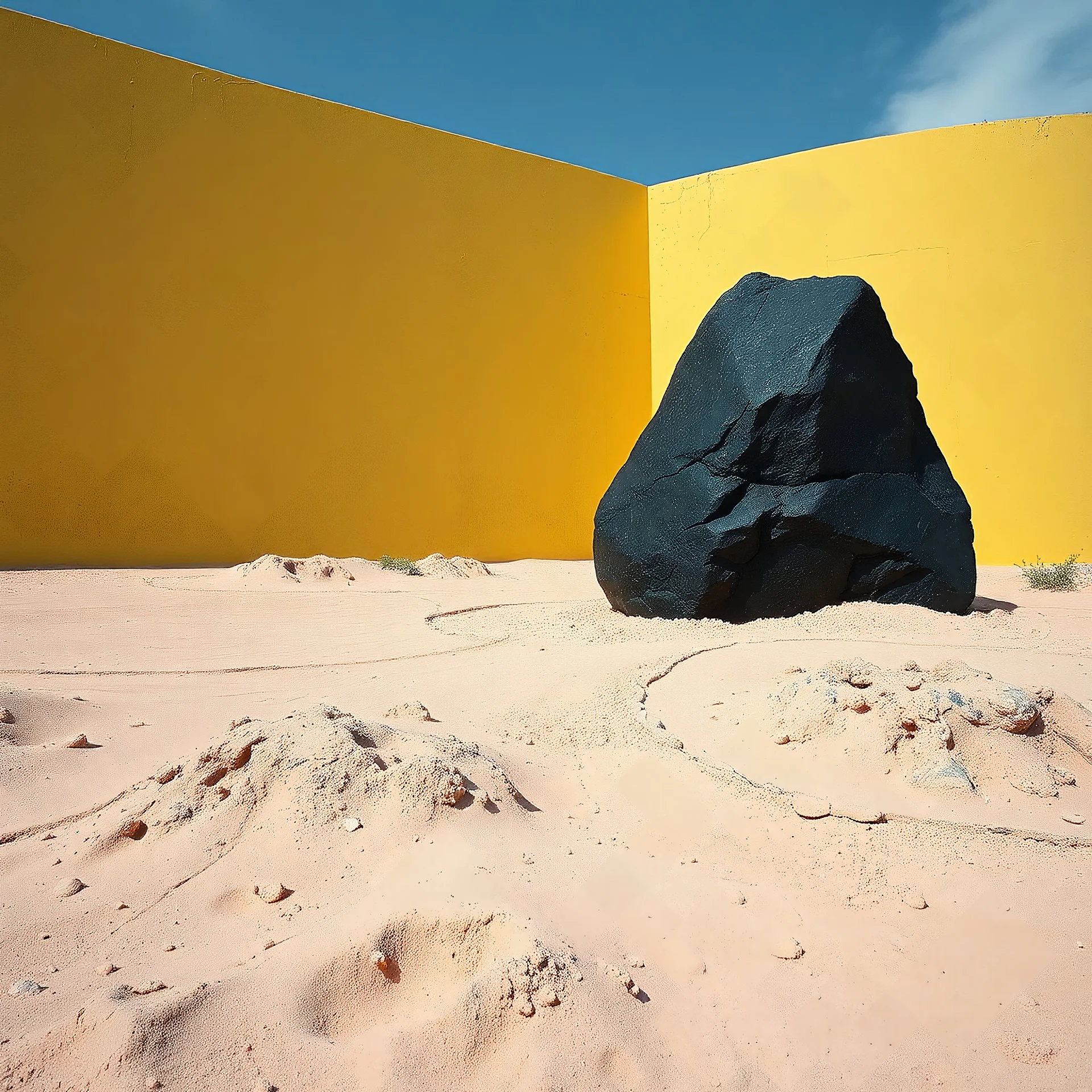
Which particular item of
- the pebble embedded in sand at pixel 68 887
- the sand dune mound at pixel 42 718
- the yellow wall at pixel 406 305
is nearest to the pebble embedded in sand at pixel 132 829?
the pebble embedded in sand at pixel 68 887

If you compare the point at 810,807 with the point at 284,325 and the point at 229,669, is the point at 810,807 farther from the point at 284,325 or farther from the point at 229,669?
the point at 284,325

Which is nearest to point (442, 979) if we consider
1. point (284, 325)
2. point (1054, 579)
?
point (1054, 579)

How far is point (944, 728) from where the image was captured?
2.64 m

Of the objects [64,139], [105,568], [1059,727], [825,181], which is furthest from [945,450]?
[64,139]

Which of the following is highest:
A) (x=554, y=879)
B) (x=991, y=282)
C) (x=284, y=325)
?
(x=991, y=282)

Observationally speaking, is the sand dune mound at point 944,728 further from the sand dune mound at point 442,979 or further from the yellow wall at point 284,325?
the yellow wall at point 284,325

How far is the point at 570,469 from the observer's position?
10555mm

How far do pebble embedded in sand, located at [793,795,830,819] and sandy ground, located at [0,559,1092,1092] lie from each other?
1 centimetres

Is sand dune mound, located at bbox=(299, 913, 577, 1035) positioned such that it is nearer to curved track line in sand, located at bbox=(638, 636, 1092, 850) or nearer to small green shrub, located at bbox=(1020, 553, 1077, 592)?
curved track line in sand, located at bbox=(638, 636, 1092, 850)

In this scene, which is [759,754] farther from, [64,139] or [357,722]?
[64,139]

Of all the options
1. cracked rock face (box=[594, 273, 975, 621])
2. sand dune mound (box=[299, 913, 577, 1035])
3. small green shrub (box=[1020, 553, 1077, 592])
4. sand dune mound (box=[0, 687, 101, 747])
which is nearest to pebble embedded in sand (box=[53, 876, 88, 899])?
sand dune mound (box=[299, 913, 577, 1035])

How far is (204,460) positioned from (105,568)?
1338 mm

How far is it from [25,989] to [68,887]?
0.37m

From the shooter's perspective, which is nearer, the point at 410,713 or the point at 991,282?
the point at 410,713
